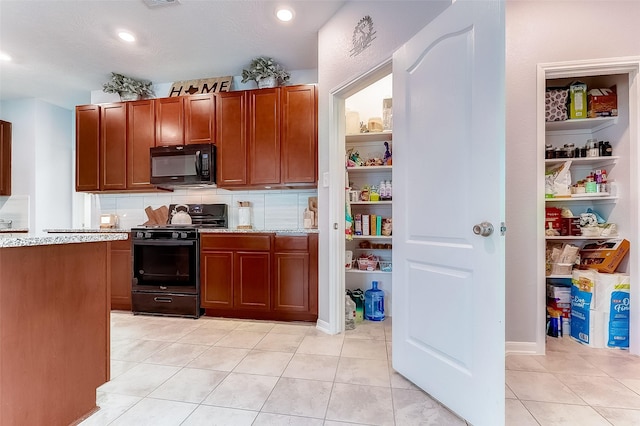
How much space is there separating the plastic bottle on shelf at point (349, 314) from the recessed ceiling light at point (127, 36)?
3173 millimetres

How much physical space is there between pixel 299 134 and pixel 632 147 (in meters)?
2.66

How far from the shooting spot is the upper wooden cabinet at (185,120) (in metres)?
3.16

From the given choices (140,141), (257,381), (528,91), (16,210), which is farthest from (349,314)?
(16,210)

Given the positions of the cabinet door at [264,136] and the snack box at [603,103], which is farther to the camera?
the cabinet door at [264,136]

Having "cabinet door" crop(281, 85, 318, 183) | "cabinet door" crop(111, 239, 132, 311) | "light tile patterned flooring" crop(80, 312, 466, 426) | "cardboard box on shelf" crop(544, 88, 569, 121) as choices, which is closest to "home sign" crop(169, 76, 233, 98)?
"cabinet door" crop(281, 85, 318, 183)

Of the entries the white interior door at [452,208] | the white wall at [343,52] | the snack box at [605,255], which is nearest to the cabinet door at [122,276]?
the white wall at [343,52]

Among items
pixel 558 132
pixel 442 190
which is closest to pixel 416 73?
pixel 442 190

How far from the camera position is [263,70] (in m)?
3.06

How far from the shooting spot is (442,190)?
4.80ft

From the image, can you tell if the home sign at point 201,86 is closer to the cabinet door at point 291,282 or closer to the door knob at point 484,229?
the cabinet door at point 291,282

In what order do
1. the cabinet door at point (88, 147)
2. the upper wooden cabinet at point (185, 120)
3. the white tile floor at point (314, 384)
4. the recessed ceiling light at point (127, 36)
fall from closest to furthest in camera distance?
1. the white tile floor at point (314, 384)
2. the recessed ceiling light at point (127, 36)
3. the upper wooden cabinet at point (185, 120)
4. the cabinet door at point (88, 147)

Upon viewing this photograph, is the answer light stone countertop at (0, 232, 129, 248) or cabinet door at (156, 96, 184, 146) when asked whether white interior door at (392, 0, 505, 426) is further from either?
cabinet door at (156, 96, 184, 146)

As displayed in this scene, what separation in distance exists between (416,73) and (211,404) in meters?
2.10

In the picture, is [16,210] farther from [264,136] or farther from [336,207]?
[336,207]
